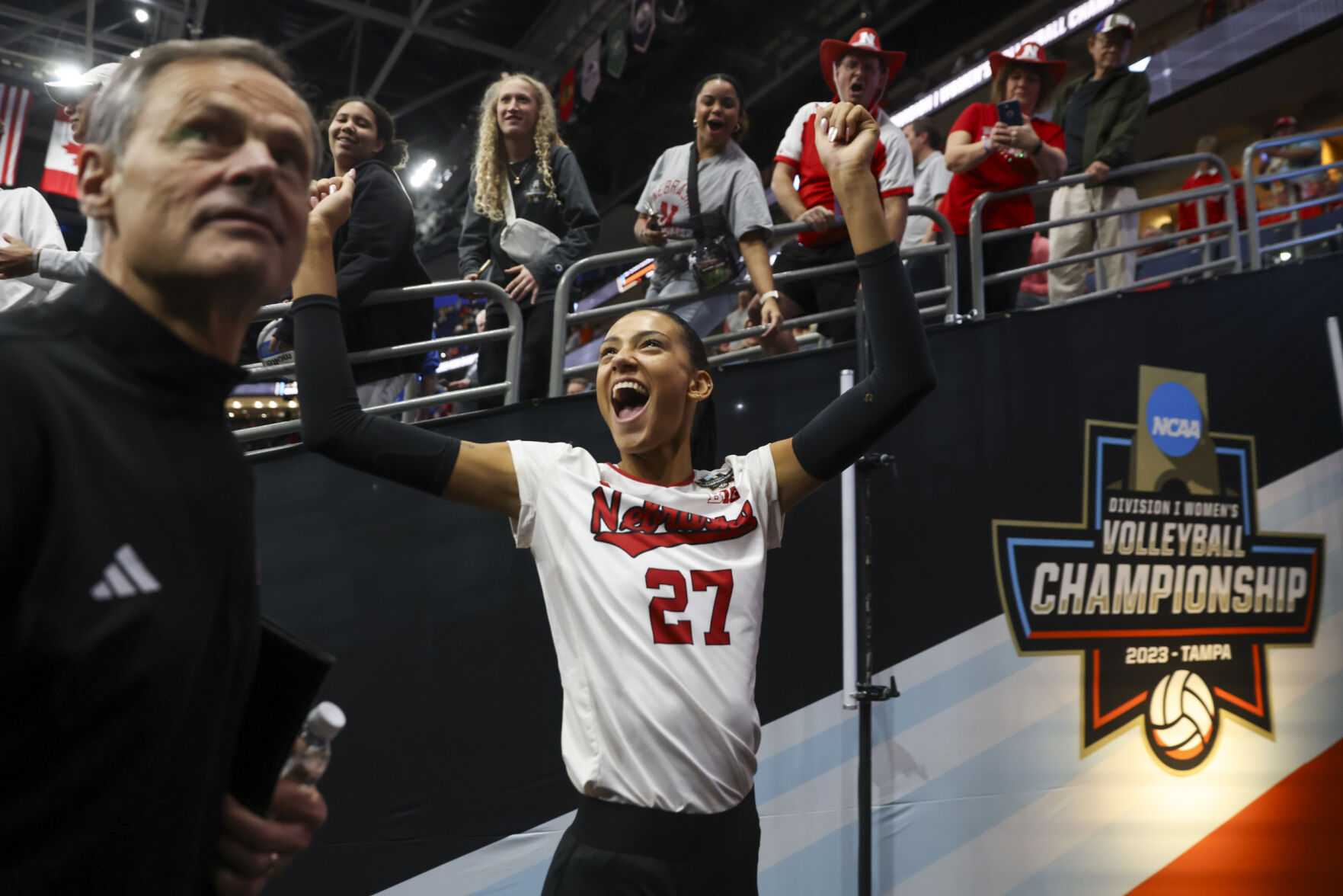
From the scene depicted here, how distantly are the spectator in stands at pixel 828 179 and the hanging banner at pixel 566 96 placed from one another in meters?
7.48

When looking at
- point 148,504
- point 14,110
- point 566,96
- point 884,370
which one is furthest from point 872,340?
point 14,110

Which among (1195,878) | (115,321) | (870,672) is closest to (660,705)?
(115,321)

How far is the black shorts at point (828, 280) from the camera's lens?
4.45 m

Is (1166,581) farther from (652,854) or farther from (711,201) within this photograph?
(652,854)

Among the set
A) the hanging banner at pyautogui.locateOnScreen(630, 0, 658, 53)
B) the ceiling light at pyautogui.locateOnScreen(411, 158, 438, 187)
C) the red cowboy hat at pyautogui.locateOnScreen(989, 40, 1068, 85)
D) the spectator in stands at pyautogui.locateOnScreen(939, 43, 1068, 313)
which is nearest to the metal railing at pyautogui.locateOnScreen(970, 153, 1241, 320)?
the spectator in stands at pyautogui.locateOnScreen(939, 43, 1068, 313)

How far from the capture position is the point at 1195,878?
14.7ft

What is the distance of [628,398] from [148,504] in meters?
1.56

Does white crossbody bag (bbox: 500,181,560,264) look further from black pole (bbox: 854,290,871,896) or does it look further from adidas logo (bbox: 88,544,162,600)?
adidas logo (bbox: 88,544,162,600)

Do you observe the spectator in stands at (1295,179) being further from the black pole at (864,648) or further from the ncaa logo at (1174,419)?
the black pole at (864,648)

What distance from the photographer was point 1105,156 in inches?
208

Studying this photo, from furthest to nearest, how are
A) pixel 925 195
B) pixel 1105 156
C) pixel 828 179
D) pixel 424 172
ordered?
pixel 424 172
pixel 925 195
pixel 1105 156
pixel 828 179

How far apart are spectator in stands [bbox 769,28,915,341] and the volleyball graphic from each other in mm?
2160

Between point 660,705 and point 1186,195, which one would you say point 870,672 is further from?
point 1186,195

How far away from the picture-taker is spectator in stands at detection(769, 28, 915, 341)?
4.29 metres
